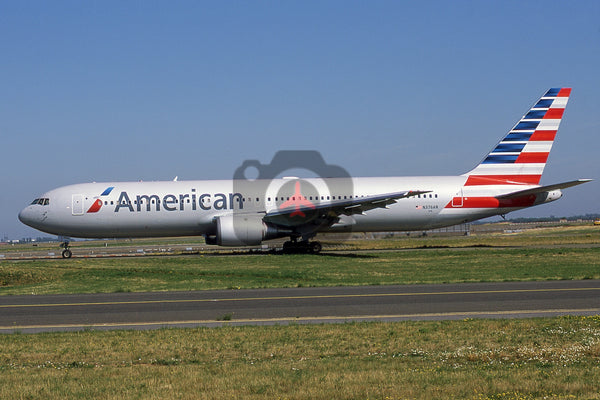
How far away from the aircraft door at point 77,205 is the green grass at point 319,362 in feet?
Answer: 79.3

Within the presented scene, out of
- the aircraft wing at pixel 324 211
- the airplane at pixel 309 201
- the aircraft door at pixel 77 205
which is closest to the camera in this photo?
the aircraft wing at pixel 324 211

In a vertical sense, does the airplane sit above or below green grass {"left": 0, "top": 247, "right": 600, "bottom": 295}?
above

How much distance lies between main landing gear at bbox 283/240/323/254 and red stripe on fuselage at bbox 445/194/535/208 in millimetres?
8192

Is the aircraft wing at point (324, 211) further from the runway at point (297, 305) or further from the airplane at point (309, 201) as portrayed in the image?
the runway at point (297, 305)

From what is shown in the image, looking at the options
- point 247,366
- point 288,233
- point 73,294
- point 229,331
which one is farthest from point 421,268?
point 247,366

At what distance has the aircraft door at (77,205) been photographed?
35.4 m

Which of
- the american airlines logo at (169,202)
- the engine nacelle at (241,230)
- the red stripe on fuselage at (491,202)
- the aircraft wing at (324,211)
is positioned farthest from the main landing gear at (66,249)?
the red stripe on fuselage at (491,202)

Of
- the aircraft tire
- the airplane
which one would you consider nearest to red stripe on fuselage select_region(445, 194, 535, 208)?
the airplane

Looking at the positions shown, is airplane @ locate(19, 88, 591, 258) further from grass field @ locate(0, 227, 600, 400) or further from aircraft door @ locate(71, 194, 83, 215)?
grass field @ locate(0, 227, 600, 400)

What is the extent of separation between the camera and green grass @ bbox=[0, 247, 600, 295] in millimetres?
21359

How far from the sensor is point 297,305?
15688mm

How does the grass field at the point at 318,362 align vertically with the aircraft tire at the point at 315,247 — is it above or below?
below

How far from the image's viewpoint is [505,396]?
23.9 ft

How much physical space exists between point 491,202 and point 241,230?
592 inches
